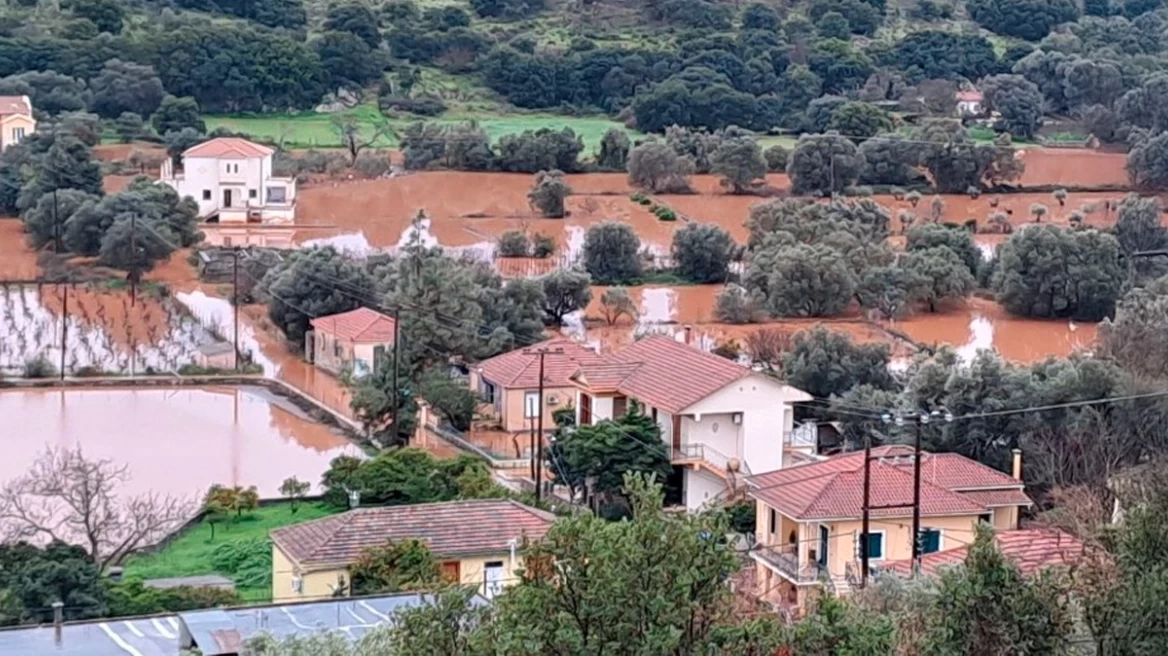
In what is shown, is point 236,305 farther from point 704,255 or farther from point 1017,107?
point 1017,107

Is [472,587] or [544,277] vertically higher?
[472,587]

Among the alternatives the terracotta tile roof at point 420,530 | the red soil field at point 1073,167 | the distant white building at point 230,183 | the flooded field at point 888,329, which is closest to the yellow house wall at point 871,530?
the terracotta tile roof at point 420,530

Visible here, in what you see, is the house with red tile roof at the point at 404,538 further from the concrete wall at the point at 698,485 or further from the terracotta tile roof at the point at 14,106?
the terracotta tile roof at the point at 14,106

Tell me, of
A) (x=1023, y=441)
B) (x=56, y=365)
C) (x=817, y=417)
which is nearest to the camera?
(x=1023, y=441)

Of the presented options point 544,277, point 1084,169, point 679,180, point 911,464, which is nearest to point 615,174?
point 679,180

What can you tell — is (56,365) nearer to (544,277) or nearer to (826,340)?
(544,277)

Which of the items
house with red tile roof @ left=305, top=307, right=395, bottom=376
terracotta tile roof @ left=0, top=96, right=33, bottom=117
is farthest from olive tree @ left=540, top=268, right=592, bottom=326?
terracotta tile roof @ left=0, top=96, right=33, bottom=117
